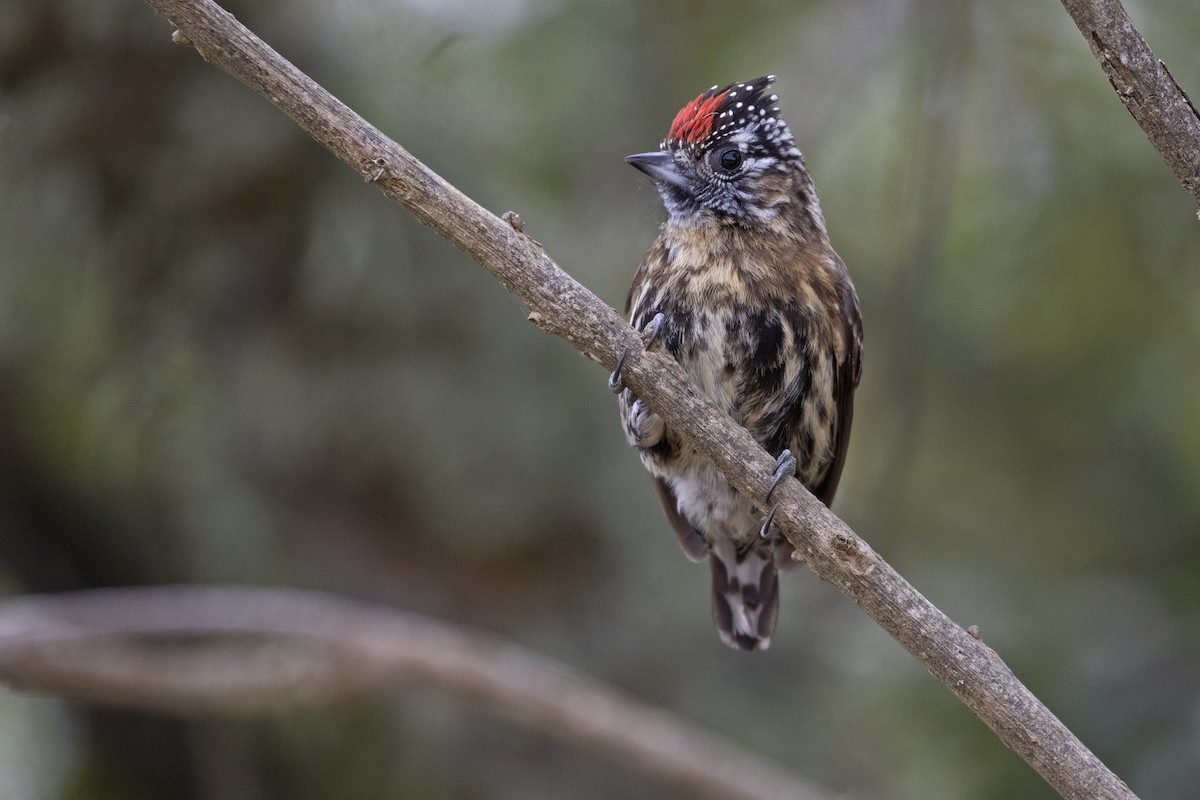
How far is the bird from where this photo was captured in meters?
A: 3.25

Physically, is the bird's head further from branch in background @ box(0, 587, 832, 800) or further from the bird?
branch in background @ box(0, 587, 832, 800)

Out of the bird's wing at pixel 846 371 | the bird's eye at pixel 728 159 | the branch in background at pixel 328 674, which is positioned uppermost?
the bird's eye at pixel 728 159

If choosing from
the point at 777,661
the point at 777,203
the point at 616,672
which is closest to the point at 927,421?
the point at 777,661

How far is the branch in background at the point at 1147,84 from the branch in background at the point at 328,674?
9.76ft

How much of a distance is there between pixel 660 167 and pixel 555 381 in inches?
62.6

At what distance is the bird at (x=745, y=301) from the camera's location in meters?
3.25

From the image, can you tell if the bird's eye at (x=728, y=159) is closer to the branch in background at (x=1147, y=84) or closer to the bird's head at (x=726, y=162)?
the bird's head at (x=726, y=162)

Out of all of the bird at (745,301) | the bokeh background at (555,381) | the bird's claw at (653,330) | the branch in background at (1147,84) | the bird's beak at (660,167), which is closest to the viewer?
the branch in background at (1147,84)

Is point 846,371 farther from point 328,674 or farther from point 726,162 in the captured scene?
point 328,674

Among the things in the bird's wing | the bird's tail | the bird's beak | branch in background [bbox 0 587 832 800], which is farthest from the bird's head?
branch in background [bbox 0 587 832 800]

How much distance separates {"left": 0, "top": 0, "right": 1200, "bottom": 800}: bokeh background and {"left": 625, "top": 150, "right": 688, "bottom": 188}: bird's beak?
47.6 inches

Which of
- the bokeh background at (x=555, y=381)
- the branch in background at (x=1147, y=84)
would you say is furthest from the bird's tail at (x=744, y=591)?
the branch in background at (x=1147, y=84)

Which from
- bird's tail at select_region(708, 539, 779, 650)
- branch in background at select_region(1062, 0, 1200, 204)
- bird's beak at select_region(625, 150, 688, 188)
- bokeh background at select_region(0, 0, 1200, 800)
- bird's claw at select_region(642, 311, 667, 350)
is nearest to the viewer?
branch in background at select_region(1062, 0, 1200, 204)

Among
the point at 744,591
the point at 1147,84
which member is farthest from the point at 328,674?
the point at 1147,84
